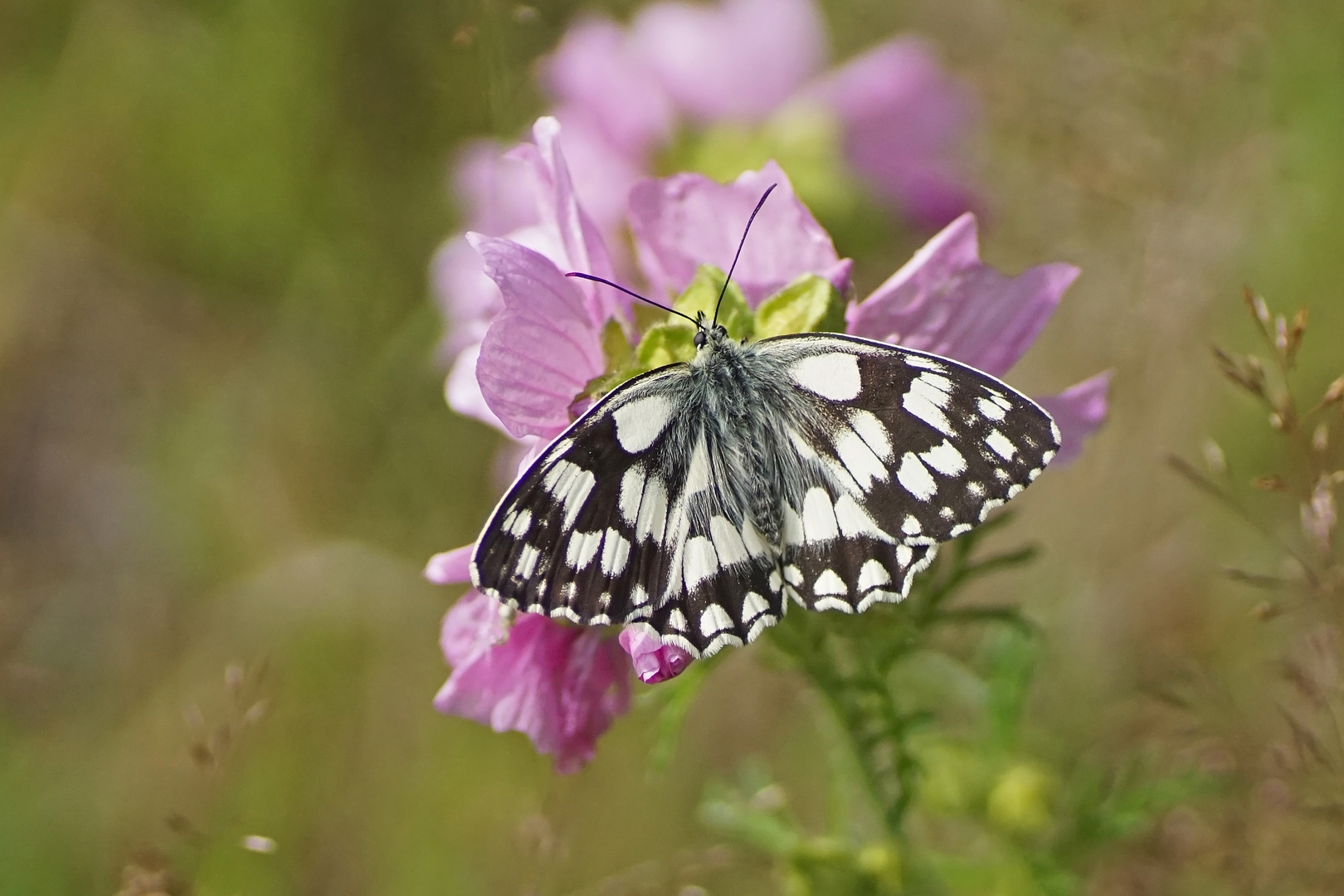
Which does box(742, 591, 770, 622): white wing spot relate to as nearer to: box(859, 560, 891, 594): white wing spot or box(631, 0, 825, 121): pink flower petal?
box(859, 560, 891, 594): white wing spot

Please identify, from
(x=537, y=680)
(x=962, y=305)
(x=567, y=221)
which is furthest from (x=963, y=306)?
(x=537, y=680)

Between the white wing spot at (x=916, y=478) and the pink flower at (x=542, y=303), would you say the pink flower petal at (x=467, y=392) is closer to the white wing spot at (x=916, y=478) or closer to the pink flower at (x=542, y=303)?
the pink flower at (x=542, y=303)

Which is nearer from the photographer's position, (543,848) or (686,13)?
(543,848)

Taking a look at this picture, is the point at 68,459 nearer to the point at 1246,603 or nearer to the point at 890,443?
the point at 890,443

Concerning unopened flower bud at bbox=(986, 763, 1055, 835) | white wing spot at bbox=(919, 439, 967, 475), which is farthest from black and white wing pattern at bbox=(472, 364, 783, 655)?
unopened flower bud at bbox=(986, 763, 1055, 835)

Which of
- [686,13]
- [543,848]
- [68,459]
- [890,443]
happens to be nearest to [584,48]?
[686,13]

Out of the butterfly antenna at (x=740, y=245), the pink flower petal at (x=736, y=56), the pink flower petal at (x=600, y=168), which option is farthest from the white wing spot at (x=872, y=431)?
the pink flower petal at (x=736, y=56)
